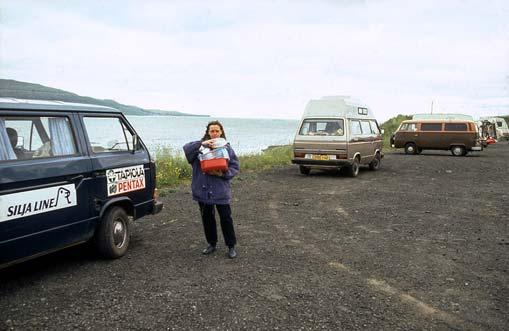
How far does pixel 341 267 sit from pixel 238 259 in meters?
1.30

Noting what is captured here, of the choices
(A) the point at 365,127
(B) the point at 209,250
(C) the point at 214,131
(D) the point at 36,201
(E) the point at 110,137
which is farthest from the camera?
(A) the point at 365,127

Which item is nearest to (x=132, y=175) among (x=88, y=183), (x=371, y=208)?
(x=88, y=183)

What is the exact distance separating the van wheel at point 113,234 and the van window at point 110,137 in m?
0.80

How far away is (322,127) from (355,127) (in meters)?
1.18

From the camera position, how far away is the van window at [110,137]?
567 cm

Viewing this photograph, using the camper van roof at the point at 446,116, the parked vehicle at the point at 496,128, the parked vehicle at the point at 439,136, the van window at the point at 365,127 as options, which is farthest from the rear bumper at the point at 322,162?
the parked vehicle at the point at 496,128

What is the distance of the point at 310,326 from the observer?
3908 millimetres

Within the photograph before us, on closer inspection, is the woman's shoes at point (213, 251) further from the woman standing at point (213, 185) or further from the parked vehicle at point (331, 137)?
the parked vehicle at point (331, 137)

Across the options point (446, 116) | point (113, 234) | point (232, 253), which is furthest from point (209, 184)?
point (446, 116)

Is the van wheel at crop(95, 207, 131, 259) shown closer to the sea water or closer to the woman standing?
the woman standing

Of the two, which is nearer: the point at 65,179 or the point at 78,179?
the point at 65,179

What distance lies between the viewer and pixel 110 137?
629cm

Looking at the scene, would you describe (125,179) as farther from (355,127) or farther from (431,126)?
(431,126)

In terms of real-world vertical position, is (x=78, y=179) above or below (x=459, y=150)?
above
